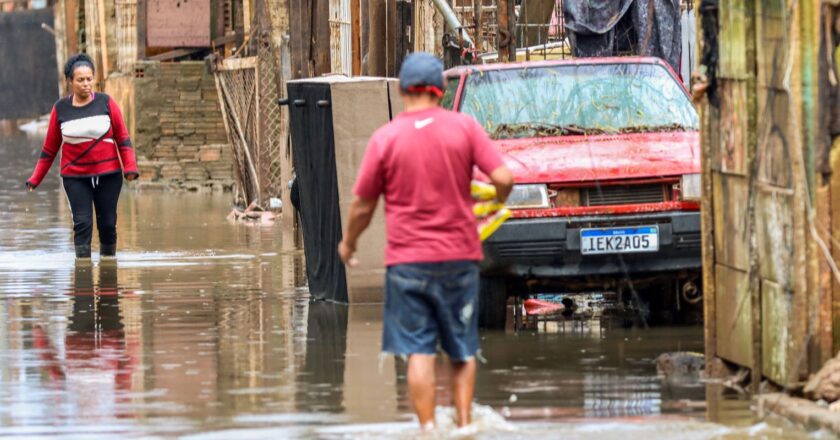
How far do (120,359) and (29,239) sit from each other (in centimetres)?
973

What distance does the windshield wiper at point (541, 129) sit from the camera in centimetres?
1183

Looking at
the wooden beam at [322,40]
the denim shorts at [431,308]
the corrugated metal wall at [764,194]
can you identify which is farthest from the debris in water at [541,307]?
the wooden beam at [322,40]

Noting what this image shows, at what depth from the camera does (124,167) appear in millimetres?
16156

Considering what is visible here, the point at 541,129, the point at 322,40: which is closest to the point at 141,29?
the point at 322,40

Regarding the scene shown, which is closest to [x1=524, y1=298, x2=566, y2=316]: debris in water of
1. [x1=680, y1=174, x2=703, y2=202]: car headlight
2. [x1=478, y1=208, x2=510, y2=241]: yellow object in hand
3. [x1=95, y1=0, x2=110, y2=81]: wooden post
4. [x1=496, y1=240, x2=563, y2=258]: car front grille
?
[x1=496, y1=240, x2=563, y2=258]: car front grille

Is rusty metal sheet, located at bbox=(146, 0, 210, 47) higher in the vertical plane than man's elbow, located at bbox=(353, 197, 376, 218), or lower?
higher

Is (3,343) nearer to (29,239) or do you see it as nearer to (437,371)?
(437,371)

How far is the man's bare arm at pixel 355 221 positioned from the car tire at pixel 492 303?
357 cm

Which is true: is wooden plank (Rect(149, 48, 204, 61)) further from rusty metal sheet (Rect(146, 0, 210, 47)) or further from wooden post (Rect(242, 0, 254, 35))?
wooden post (Rect(242, 0, 254, 35))

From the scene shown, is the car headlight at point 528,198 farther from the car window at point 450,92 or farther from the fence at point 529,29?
the fence at point 529,29

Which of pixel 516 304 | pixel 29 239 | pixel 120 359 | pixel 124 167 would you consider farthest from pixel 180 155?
pixel 120 359

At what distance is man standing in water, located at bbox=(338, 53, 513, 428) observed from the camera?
7.54 meters

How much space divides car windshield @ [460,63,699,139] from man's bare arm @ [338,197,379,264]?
4.19m

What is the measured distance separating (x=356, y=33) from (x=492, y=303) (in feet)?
38.2
